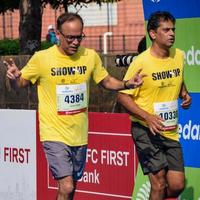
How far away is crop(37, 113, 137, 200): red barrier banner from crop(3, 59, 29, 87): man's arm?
1.65 metres

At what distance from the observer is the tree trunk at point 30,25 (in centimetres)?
1653

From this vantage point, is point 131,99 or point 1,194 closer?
point 131,99

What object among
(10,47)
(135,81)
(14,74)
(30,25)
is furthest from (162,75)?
(10,47)

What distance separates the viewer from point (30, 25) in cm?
1672

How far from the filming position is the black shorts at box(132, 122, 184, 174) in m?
8.48

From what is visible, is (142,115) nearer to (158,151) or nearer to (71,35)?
(158,151)

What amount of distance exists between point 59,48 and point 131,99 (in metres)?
0.85

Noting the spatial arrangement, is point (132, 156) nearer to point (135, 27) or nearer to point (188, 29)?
point (188, 29)

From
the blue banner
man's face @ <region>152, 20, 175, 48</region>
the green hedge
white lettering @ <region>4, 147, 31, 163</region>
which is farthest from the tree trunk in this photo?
the green hedge

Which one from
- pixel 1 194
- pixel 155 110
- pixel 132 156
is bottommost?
pixel 1 194

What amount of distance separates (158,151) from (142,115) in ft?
1.53

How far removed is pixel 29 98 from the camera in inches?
478

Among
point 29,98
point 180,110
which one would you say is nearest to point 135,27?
point 29,98

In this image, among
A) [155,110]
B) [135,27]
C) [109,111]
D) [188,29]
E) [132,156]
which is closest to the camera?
[155,110]
